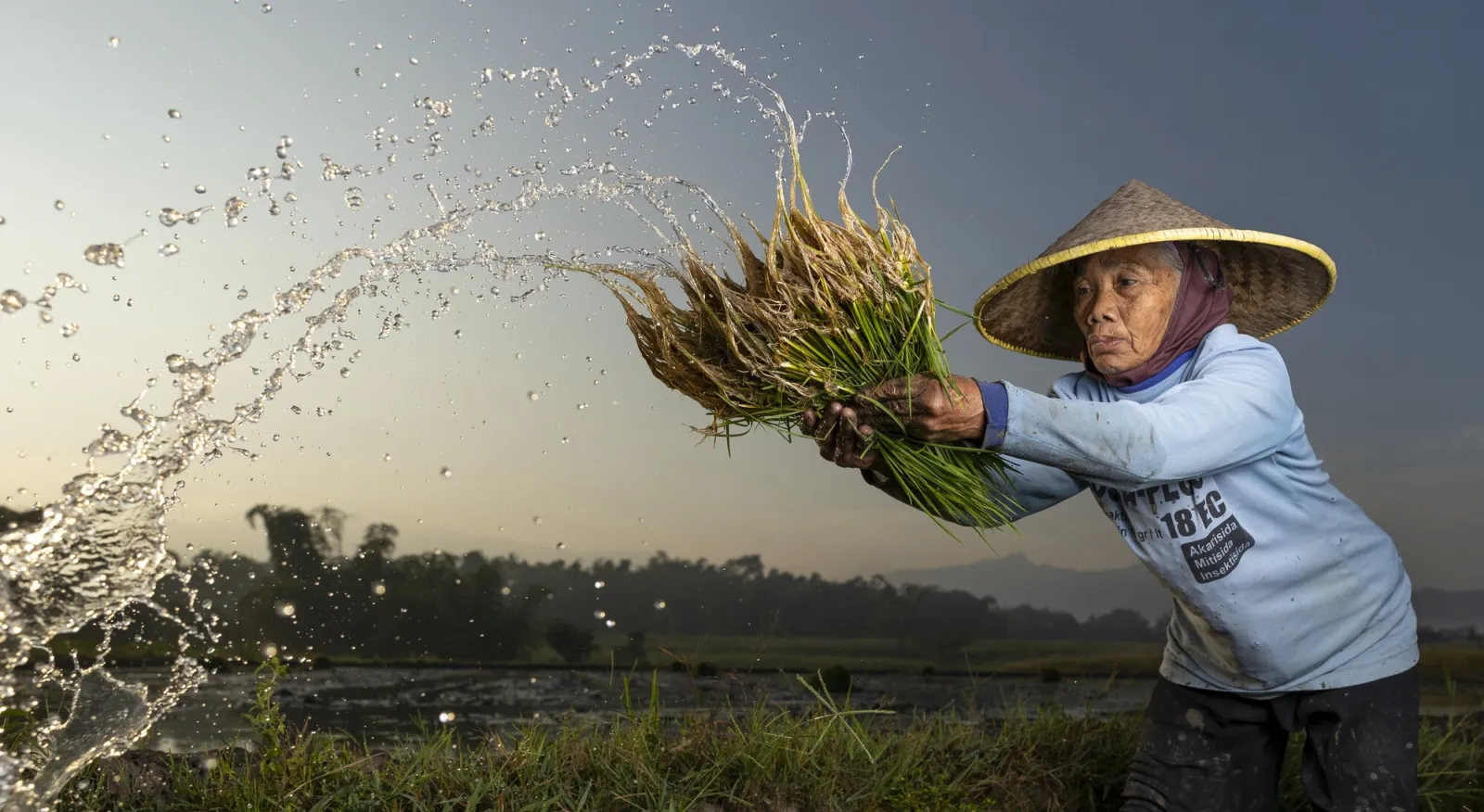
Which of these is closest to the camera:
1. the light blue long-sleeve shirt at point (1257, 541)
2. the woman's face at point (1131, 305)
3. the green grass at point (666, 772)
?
the light blue long-sleeve shirt at point (1257, 541)

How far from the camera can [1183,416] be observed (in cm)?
259

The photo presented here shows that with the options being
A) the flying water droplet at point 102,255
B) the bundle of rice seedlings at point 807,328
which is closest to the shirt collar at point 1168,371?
the bundle of rice seedlings at point 807,328

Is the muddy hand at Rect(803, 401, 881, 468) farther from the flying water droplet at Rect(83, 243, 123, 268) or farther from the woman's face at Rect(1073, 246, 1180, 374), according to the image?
the flying water droplet at Rect(83, 243, 123, 268)

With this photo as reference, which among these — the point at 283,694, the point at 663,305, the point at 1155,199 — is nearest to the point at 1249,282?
the point at 1155,199

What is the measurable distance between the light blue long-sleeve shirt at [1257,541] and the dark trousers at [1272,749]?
0.09m

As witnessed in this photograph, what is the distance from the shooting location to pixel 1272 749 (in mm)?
3363

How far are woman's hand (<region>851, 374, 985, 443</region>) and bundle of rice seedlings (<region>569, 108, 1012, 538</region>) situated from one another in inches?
1.3

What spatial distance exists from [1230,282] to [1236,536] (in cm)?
88

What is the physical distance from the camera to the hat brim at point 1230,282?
2.89 metres

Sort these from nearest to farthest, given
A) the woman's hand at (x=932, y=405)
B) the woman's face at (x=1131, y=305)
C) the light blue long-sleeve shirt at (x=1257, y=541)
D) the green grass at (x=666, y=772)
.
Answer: the woman's hand at (x=932, y=405) < the light blue long-sleeve shirt at (x=1257, y=541) < the woman's face at (x=1131, y=305) < the green grass at (x=666, y=772)

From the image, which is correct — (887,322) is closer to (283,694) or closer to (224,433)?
(224,433)

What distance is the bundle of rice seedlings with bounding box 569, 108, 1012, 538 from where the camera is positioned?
2457 mm

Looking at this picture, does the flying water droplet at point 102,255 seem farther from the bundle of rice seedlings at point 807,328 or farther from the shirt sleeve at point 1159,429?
the shirt sleeve at point 1159,429

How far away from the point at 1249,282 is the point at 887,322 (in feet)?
5.01
